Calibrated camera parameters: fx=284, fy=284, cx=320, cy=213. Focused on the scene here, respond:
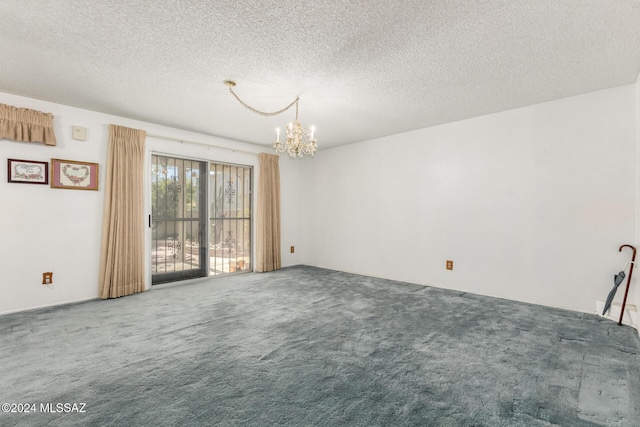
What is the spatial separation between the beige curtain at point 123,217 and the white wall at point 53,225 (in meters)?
0.14

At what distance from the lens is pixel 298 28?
2041mm

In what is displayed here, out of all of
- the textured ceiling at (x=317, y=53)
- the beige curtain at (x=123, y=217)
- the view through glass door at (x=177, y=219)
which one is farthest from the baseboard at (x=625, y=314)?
the beige curtain at (x=123, y=217)

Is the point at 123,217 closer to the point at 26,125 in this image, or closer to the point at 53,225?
the point at 53,225

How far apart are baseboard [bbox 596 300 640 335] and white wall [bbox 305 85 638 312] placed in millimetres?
101

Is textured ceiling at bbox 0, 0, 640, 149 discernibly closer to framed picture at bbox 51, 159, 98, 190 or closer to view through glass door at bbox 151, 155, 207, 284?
framed picture at bbox 51, 159, 98, 190

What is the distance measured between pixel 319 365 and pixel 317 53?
97.3 inches

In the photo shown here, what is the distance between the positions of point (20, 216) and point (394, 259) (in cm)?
508

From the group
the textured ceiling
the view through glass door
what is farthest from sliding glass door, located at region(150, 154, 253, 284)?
the textured ceiling

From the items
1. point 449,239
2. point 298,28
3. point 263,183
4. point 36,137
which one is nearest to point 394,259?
point 449,239

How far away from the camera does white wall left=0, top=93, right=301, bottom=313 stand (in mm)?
3227

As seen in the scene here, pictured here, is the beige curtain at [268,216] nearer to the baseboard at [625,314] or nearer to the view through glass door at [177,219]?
the view through glass door at [177,219]

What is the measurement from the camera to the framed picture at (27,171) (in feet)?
10.6

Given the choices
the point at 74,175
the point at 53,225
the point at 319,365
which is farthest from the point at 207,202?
the point at 319,365

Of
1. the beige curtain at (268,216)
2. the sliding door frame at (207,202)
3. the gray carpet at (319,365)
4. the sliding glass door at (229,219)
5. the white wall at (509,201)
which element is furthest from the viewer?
the beige curtain at (268,216)
